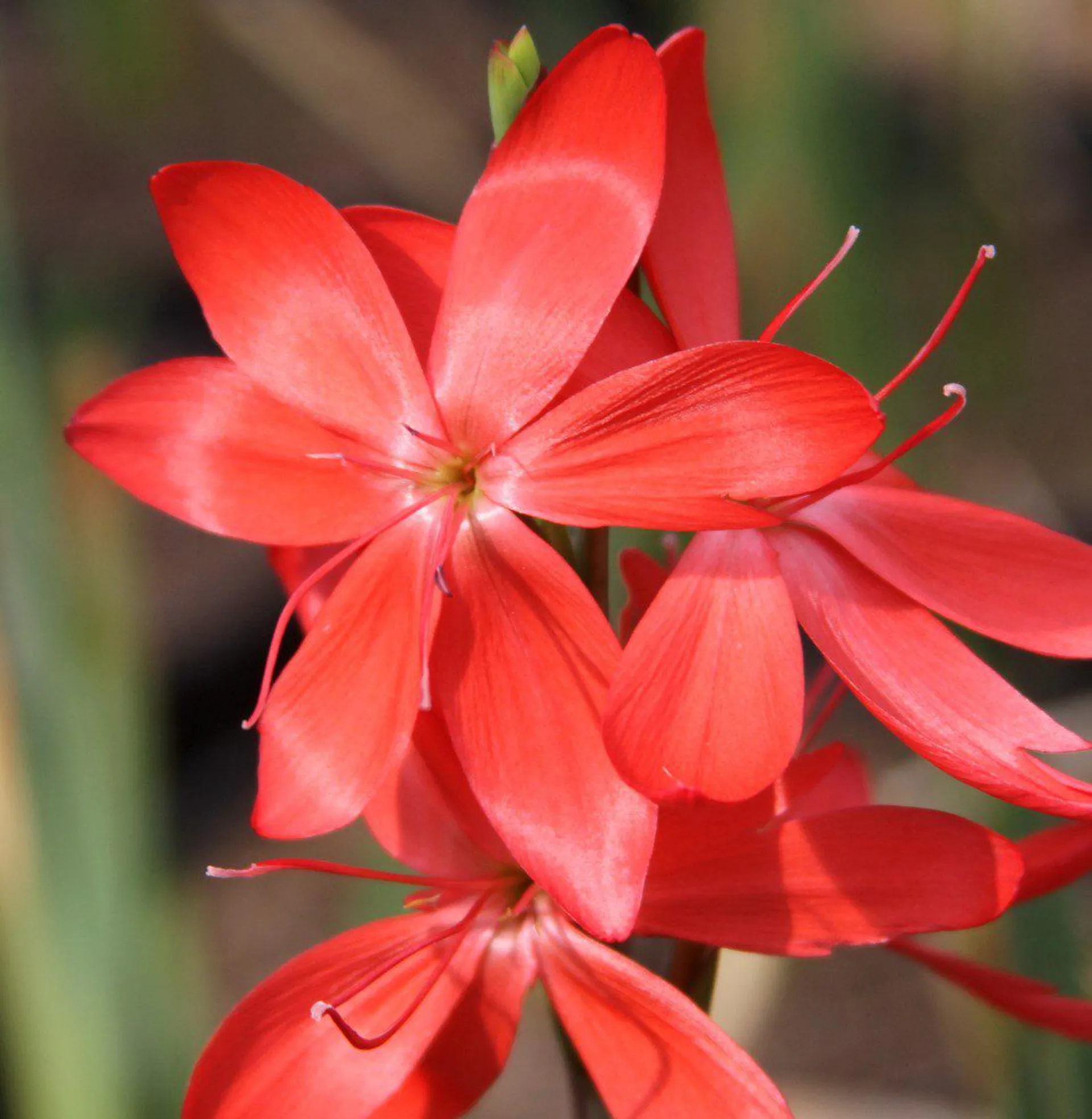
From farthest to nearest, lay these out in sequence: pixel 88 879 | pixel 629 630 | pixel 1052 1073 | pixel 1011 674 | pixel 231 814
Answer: pixel 231 814 → pixel 1011 674 → pixel 88 879 → pixel 1052 1073 → pixel 629 630

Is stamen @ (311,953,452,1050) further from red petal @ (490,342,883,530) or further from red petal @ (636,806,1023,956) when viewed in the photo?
red petal @ (490,342,883,530)

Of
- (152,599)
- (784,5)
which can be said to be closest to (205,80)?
(152,599)

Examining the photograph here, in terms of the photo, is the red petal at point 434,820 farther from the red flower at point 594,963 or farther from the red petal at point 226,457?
the red petal at point 226,457

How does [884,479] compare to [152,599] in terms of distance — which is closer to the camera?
[884,479]

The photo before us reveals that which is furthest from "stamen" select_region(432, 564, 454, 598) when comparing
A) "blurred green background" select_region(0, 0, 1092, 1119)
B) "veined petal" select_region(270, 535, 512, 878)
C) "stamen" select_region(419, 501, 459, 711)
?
"blurred green background" select_region(0, 0, 1092, 1119)

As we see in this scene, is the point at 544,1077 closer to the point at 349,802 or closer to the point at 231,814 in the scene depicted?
the point at 231,814

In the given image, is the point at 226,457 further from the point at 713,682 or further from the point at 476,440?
the point at 713,682

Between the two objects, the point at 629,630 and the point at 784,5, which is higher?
the point at 784,5

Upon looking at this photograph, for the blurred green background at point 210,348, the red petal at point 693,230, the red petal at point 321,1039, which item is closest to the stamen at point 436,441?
the red petal at point 693,230
